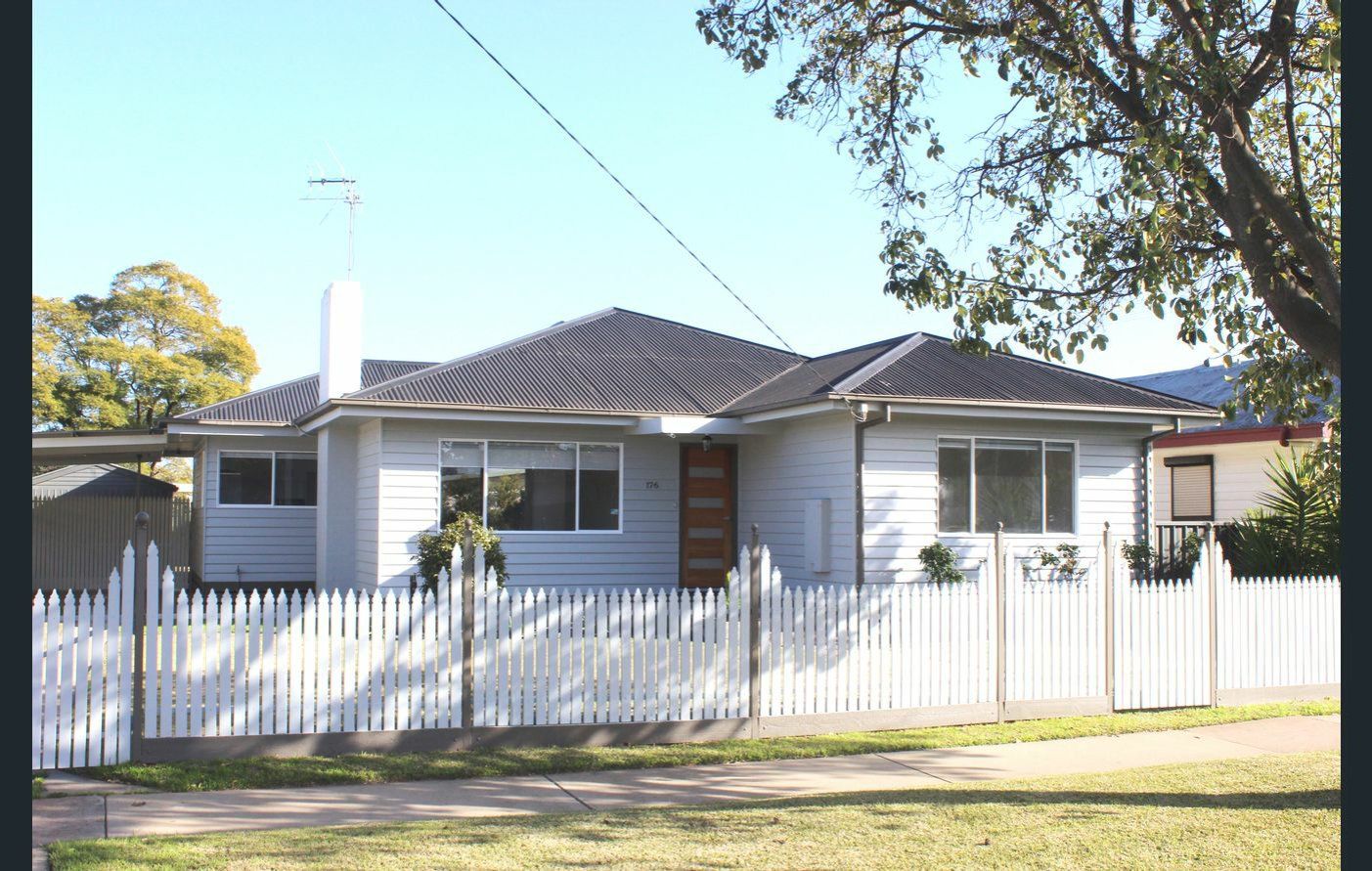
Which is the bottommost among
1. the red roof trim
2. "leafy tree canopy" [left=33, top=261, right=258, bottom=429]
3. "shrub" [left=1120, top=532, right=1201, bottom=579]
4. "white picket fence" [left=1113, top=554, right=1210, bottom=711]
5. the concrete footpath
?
the concrete footpath

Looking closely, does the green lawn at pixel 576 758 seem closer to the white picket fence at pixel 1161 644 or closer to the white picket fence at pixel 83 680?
the white picket fence at pixel 83 680

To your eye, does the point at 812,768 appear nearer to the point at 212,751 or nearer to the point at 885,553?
the point at 212,751

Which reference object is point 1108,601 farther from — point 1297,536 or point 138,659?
point 138,659

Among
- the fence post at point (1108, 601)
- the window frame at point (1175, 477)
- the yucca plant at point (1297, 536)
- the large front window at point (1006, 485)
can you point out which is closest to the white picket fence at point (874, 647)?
the fence post at point (1108, 601)

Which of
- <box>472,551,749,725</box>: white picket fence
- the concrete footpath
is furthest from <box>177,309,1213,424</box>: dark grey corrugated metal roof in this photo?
the concrete footpath

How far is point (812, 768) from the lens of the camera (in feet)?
29.9

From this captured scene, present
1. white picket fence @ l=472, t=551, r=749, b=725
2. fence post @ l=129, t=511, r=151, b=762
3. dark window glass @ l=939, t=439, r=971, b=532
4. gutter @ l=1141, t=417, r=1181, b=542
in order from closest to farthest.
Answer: fence post @ l=129, t=511, r=151, b=762 < white picket fence @ l=472, t=551, r=749, b=725 < dark window glass @ l=939, t=439, r=971, b=532 < gutter @ l=1141, t=417, r=1181, b=542

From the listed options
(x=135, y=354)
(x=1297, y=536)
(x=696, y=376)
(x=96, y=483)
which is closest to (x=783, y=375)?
(x=696, y=376)

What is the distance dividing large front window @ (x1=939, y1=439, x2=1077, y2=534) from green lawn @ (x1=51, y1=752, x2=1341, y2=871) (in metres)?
8.23

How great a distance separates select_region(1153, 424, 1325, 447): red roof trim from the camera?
21.0m

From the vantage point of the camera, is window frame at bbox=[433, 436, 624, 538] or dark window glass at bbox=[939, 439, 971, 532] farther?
window frame at bbox=[433, 436, 624, 538]

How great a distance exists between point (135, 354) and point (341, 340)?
115 feet

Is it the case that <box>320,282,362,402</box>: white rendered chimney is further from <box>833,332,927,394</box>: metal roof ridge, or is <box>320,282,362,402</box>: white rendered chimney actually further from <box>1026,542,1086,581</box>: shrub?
<box>1026,542,1086,581</box>: shrub

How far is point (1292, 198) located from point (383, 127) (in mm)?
10284
